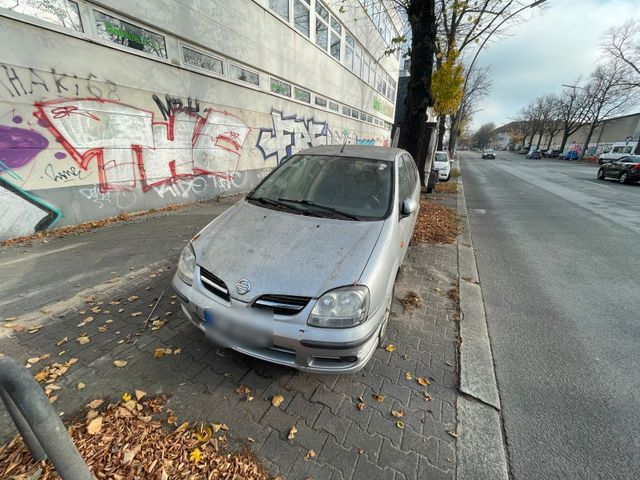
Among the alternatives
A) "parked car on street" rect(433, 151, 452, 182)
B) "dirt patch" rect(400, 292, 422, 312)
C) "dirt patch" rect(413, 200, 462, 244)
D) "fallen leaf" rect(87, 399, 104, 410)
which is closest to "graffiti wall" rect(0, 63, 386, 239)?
"fallen leaf" rect(87, 399, 104, 410)

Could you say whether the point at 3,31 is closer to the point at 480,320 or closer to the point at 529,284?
the point at 480,320

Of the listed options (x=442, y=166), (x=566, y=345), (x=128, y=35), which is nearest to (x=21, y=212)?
(x=128, y=35)

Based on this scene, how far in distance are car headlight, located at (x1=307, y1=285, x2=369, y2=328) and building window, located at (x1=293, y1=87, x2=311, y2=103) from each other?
10754 mm

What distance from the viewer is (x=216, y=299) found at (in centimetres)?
205

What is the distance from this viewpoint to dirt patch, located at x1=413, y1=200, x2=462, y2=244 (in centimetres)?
573

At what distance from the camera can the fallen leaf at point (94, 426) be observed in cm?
175

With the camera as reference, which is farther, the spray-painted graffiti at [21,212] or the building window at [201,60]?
the building window at [201,60]

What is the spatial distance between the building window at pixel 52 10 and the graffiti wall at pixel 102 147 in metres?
Result: 0.75

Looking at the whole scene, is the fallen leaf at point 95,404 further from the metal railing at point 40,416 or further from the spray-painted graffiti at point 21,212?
the spray-painted graffiti at point 21,212

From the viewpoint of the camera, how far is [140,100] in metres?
5.84

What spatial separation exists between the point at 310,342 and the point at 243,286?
1.93 ft

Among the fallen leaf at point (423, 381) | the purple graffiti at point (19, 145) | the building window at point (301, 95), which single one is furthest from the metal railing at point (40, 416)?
the building window at point (301, 95)

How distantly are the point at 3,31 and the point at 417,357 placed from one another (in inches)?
273

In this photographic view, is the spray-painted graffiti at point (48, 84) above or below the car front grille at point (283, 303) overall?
above
